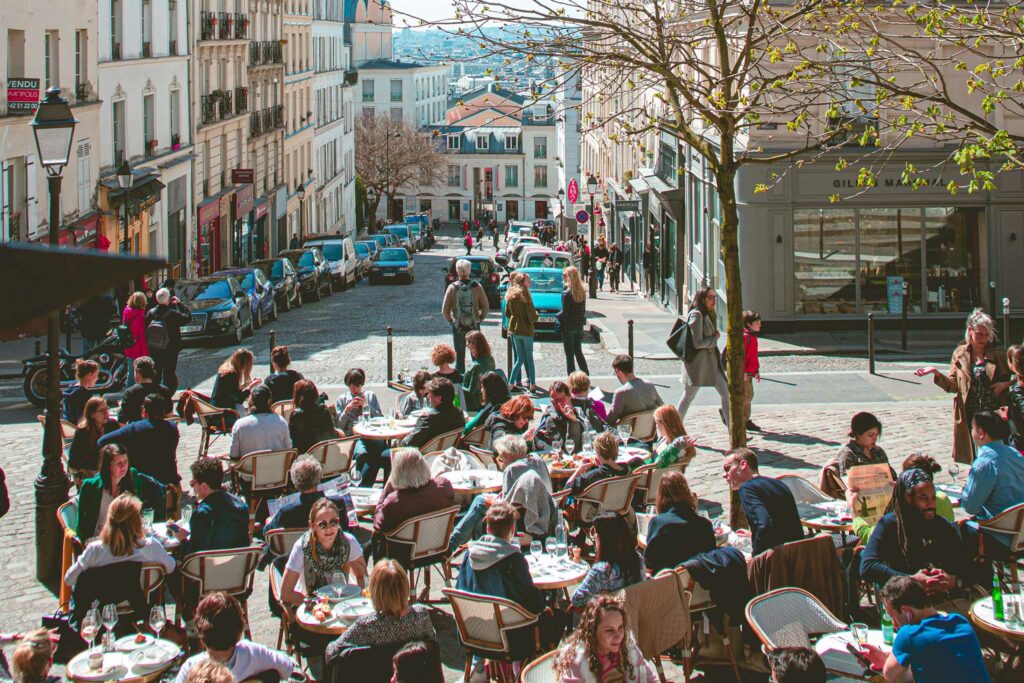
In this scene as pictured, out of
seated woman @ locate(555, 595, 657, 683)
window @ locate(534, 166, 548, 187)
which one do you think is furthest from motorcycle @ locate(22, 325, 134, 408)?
window @ locate(534, 166, 548, 187)

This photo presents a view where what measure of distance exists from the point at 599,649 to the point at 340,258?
134ft

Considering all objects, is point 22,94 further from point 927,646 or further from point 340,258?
point 927,646

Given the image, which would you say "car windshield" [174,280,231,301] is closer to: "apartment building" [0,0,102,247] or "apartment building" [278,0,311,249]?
"apartment building" [0,0,102,247]

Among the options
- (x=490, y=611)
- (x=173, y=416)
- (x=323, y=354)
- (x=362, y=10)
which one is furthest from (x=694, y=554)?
(x=362, y=10)

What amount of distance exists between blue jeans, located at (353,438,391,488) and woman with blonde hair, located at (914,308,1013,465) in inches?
204

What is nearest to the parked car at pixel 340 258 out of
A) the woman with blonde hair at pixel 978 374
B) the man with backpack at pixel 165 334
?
the man with backpack at pixel 165 334

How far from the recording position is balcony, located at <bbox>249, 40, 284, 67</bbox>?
56.8 m

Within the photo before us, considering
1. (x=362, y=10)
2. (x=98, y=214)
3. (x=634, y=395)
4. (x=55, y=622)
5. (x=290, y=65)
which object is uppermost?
(x=362, y=10)

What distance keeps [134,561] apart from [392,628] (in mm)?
2215

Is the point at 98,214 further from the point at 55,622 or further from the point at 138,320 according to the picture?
the point at 55,622

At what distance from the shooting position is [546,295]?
28.1 meters

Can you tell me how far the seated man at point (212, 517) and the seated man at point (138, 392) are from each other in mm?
3368

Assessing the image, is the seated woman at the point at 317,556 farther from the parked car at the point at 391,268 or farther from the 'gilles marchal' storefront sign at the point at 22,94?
the parked car at the point at 391,268

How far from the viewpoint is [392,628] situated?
6.99 metres
